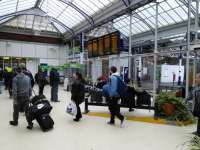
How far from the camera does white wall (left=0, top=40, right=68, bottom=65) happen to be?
21.7m

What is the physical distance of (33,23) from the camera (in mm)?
22703

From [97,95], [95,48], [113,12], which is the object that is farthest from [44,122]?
[113,12]

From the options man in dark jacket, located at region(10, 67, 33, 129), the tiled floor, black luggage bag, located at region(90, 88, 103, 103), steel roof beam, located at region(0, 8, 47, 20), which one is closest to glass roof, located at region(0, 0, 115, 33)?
steel roof beam, located at region(0, 8, 47, 20)

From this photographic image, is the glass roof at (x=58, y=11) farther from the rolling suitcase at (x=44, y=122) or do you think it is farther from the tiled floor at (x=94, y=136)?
the rolling suitcase at (x=44, y=122)

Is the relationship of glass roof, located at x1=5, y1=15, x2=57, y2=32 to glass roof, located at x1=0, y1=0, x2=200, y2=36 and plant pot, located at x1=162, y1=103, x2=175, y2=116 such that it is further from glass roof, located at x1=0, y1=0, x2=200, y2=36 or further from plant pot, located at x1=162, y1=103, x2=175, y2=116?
plant pot, located at x1=162, y1=103, x2=175, y2=116

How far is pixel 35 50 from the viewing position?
76.0 ft

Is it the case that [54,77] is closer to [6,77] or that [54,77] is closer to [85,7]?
[6,77]

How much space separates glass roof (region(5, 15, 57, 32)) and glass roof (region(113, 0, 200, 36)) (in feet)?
24.6

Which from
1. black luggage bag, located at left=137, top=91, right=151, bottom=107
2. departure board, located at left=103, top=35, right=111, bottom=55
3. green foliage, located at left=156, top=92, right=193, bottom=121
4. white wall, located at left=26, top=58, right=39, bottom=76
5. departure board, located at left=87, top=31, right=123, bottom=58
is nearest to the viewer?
green foliage, located at left=156, top=92, right=193, bottom=121

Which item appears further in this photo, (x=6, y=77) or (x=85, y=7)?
(x=85, y=7)

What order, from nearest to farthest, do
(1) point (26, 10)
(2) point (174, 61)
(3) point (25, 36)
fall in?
(2) point (174, 61) < (1) point (26, 10) < (3) point (25, 36)

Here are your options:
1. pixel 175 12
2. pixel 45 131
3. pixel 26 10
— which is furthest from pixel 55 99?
pixel 26 10

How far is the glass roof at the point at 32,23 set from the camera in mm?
21734

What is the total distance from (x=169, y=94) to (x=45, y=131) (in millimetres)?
3810
